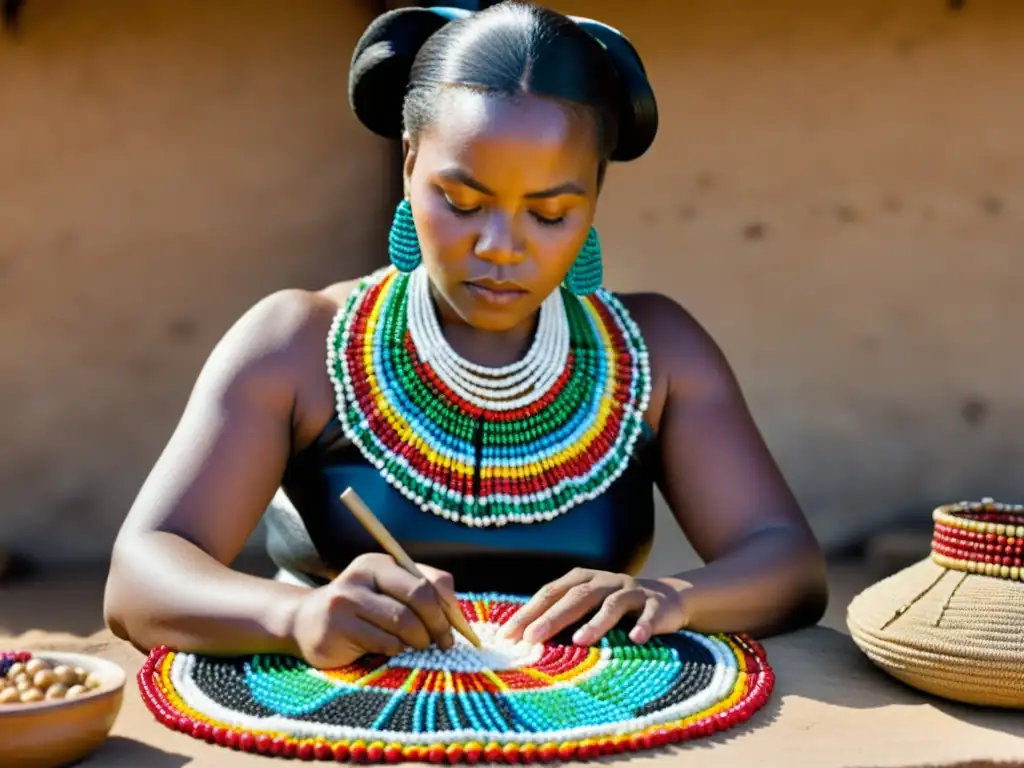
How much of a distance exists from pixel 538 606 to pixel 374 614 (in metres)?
0.28

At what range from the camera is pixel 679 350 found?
2.62 m

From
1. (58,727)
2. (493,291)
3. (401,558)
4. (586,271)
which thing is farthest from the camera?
(586,271)

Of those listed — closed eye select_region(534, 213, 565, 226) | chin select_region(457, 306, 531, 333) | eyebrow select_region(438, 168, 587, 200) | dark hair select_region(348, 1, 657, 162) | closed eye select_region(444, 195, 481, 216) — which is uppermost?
dark hair select_region(348, 1, 657, 162)

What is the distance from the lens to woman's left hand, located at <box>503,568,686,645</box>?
A: 2105 millimetres

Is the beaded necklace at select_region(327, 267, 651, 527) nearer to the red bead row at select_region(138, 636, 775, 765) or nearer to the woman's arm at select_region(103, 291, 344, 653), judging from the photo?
the woman's arm at select_region(103, 291, 344, 653)

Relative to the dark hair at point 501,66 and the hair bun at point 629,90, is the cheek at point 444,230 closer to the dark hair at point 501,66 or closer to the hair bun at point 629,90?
the dark hair at point 501,66

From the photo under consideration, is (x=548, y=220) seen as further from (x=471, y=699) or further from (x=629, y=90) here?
(x=471, y=699)

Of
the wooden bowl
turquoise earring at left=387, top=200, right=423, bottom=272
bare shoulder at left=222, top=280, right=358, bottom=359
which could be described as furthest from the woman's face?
the wooden bowl

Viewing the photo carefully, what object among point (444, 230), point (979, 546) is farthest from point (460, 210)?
point (979, 546)

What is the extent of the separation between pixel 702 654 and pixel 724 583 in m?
0.17

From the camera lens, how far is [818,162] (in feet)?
12.2

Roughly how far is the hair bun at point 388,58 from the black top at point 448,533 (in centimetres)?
55

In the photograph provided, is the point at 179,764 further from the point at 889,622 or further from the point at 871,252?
the point at 871,252

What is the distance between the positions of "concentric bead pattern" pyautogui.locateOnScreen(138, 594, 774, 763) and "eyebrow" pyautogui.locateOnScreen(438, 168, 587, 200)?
2.12 feet
